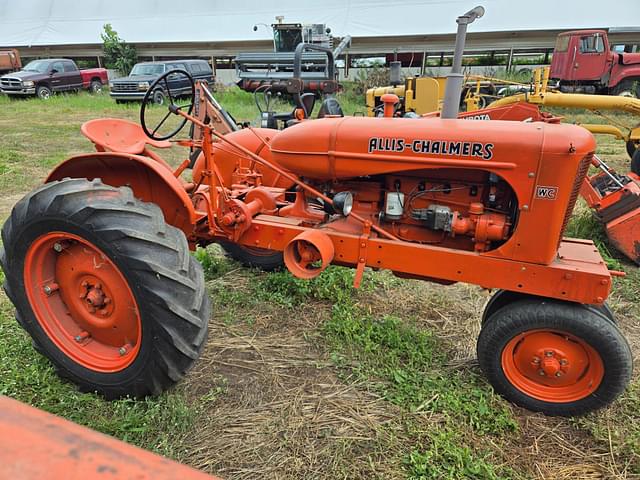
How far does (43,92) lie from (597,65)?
17.3 meters

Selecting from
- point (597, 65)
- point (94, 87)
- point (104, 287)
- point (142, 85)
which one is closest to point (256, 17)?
point (94, 87)

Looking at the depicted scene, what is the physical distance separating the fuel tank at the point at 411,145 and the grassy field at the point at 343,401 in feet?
3.54

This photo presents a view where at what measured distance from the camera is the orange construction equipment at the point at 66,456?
685 mm

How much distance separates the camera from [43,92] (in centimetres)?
1672

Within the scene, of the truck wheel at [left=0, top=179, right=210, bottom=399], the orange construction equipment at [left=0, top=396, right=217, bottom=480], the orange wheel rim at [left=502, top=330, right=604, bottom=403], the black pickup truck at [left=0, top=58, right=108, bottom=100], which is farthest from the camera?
the black pickup truck at [left=0, top=58, right=108, bottom=100]

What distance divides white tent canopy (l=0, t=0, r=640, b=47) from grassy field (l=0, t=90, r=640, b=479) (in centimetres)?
1778

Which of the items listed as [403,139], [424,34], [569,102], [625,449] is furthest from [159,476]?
[424,34]

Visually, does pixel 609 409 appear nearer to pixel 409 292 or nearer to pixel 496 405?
pixel 496 405

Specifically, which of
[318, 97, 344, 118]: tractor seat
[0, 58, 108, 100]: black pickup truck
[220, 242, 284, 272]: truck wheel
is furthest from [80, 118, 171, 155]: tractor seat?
[0, 58, 108, 100]: black pickup truck

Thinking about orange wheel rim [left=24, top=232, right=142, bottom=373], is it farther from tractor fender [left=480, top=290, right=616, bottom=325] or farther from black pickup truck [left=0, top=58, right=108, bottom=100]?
black pickup truck [left=0, top=58, right=108, bottom=100]

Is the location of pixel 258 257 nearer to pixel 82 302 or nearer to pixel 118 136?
pixel 118 136

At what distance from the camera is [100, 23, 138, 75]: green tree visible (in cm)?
2308

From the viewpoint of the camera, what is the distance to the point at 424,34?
62.0 ft

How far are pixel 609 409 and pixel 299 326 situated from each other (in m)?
1.81
